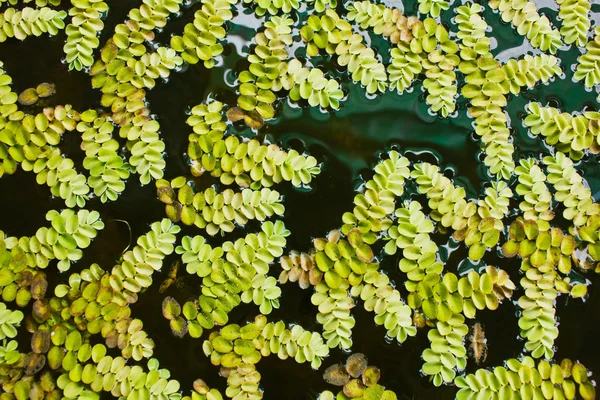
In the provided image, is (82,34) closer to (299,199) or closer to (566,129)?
(299,199)

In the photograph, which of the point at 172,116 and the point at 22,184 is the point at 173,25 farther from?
the point at 22,184

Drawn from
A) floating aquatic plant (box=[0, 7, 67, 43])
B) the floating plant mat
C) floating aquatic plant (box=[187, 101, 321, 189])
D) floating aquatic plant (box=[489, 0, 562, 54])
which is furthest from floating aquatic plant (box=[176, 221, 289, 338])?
floating aquatic plant (box=[489, 0, 562, 54])

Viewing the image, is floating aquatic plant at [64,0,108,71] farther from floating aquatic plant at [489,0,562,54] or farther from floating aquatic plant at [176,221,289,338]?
floating aquatic plant at [489,0,562,54]

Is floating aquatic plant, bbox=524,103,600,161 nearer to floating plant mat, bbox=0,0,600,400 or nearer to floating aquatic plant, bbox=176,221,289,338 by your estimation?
floating plant mat, bbox=0,0,600,400

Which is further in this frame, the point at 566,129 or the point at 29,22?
the point at 29,22

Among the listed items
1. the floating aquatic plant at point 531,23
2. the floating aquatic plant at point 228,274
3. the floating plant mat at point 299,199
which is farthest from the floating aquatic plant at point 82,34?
the floating aquatic plant at point 531,23

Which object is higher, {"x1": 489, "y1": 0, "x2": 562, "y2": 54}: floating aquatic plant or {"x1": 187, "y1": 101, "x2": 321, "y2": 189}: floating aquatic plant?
{"x1": 489, "y1": 0, "x2": 562, "y2": 54}: floating aquatic plant

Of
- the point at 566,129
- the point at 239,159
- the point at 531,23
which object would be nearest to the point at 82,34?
the point at 239,159

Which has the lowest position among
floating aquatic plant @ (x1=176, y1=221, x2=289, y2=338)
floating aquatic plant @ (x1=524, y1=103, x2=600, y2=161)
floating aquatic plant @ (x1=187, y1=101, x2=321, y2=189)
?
floating aquatic plant @ (x1=176, y1=221, x2=289, y2=338)

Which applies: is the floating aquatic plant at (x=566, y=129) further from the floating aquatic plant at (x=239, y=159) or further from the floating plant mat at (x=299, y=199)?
the floating aquatic plant at (x=239, y=159)

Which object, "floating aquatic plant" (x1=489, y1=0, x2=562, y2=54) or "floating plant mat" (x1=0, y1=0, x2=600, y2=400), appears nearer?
"floating plant mat" (x1=0, y1=0, x2=600, y2=400)
